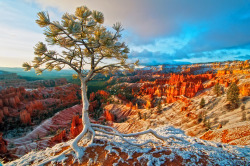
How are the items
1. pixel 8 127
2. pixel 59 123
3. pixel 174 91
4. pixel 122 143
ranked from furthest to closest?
pixel 174 91 → pixel 59 123 → pixel 8 127 → pixel 122 143

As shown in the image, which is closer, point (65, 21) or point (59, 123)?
point (65, 21)

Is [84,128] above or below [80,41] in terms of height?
below

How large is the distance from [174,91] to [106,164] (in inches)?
1915

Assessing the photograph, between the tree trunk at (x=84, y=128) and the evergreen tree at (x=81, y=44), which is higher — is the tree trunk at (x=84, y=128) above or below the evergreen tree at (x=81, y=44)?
below

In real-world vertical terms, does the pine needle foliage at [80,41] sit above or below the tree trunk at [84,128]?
above

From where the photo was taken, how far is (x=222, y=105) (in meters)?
21.1

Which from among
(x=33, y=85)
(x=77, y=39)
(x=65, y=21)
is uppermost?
(x=65, y=21)

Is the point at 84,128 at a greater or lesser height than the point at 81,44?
lesser

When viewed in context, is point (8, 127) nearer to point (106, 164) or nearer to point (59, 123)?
point (59, 123)

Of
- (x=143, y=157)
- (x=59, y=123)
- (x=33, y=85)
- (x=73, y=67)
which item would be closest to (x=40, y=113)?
(x=59, y=123)

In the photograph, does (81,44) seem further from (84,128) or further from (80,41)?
(84,128)

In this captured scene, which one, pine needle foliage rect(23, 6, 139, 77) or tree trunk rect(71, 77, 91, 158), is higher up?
pine needle foliage rect(23, 6, 139, 77)

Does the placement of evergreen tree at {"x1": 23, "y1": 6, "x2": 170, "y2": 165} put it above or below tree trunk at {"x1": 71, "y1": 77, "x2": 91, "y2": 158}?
above

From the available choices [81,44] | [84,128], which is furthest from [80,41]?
[84,128]
